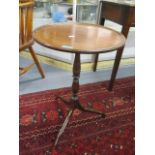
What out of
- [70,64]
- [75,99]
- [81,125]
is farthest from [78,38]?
[70,64]

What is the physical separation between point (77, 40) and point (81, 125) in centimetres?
65

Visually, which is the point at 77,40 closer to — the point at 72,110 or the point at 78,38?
the point at 78,38

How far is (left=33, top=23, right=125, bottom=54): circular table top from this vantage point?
47.4 inches

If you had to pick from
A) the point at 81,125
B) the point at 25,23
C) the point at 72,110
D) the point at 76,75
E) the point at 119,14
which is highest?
the point at 119,14

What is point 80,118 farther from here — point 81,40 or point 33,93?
point 81,40

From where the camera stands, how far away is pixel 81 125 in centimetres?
163

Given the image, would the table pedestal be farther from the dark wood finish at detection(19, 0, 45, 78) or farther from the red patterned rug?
the dark wood finish at detection(19, 0, 45, 78)

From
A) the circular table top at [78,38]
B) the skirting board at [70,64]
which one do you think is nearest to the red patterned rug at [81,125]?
the skirting board at [70,64]

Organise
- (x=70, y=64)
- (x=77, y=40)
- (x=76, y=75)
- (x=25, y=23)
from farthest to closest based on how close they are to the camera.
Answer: (x=70, y=64) → (x=25, y=23) → (x=76, y=75) → (x=77, y=40)

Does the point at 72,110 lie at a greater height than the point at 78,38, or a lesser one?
lesser

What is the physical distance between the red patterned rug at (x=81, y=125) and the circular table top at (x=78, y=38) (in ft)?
2.12

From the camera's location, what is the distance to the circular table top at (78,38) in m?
1.20
